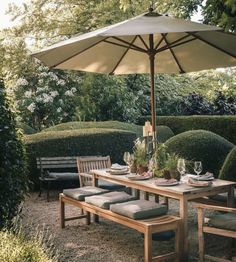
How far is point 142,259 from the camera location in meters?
4.82

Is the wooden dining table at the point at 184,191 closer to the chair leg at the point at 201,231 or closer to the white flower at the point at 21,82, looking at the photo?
the chair leg at the point at 201,231

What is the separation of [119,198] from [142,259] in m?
0.81

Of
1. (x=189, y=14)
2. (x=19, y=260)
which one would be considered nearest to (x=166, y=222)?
(x=19, y=260)

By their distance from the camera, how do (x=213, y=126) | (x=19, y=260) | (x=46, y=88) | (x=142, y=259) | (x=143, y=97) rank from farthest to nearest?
(x=143, y=97)
(x=46, y=88)
(x=213, y=126)
(x=142, y=259)
(x=19, y=260)

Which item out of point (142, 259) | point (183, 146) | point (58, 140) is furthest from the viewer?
point (58, 140)

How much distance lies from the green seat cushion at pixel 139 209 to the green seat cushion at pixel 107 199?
24 cm

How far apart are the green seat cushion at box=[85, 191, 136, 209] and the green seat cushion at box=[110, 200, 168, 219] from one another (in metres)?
0.24

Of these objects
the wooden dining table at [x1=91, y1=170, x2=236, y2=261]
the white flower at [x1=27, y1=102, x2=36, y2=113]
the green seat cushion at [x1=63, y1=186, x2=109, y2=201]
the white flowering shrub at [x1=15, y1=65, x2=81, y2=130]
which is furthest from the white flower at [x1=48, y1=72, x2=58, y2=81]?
the wooden dining table at [x1=91, y1=170, x2=236, y2=261]

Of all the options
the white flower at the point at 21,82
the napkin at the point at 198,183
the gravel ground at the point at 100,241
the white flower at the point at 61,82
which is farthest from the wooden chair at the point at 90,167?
the white flower at the point at 21,82

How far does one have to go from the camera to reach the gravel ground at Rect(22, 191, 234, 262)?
4949 millimetres

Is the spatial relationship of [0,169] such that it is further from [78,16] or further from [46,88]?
[78,16]

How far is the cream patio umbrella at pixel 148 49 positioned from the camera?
521 centimetres

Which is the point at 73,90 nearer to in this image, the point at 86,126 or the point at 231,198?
the point at 86,126

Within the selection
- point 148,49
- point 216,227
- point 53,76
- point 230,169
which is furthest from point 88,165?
point 53,76
